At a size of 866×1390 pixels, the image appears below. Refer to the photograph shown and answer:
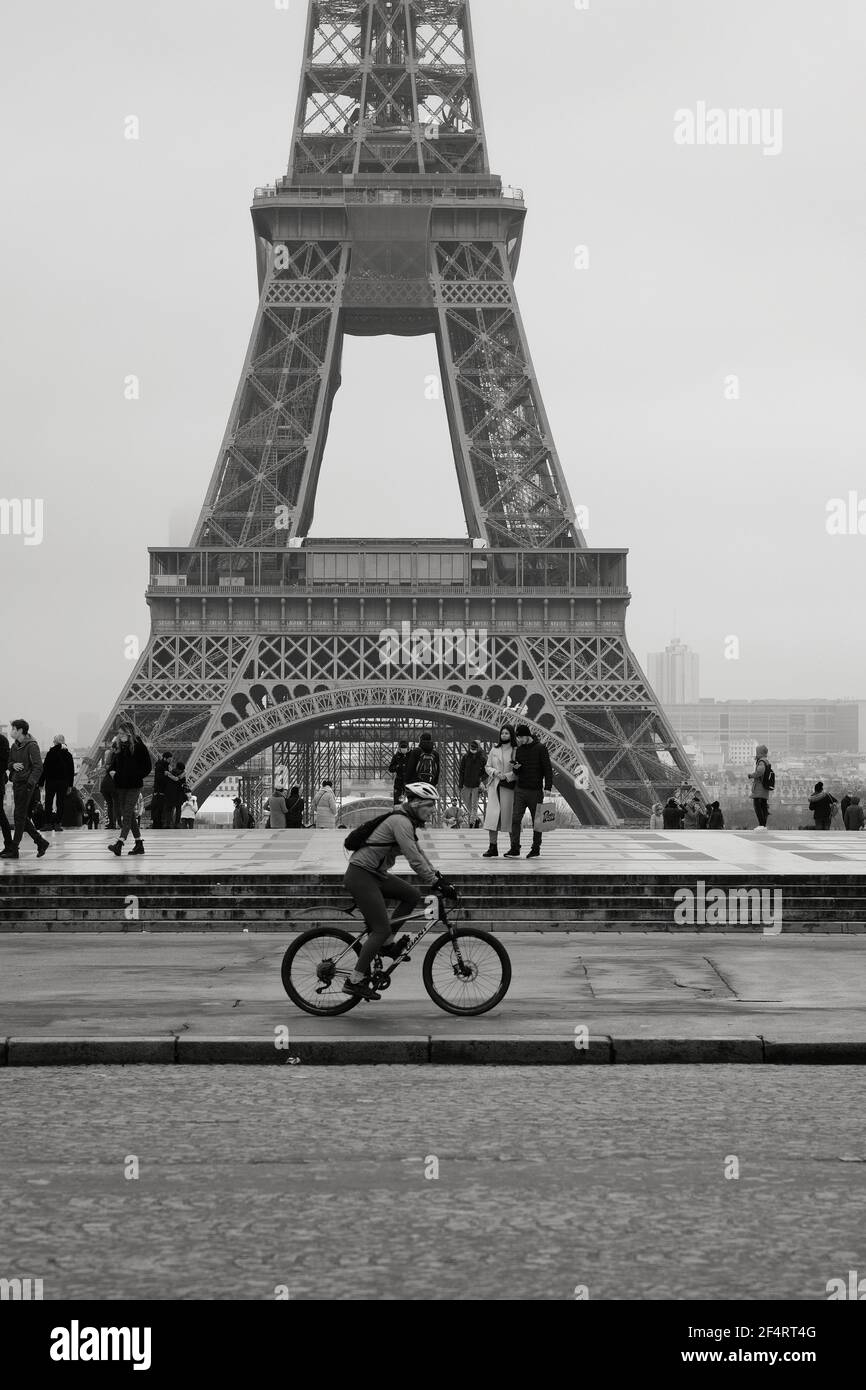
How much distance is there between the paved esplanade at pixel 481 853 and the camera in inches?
978

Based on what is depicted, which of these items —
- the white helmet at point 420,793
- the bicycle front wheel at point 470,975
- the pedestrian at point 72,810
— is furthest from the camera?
the pedestrian at point 72,810

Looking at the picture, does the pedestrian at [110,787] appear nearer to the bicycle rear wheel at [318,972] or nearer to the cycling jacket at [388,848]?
the bicycle rear wheel at [318,972]

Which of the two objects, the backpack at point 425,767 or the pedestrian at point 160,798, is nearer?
the backpack at point 425,767

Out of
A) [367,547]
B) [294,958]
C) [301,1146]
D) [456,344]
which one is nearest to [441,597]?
[367,547]

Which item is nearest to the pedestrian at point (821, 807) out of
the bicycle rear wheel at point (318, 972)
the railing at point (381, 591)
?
the railing at point (381, 591)

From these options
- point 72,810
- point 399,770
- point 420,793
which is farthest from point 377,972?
point 72,810

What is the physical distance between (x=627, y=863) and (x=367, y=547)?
1960 inches

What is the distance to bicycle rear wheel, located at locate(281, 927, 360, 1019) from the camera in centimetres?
1322

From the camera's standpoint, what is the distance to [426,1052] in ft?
38.3

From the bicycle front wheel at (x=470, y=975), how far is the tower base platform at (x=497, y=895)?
21.9ft

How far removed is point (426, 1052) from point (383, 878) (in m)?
1.77

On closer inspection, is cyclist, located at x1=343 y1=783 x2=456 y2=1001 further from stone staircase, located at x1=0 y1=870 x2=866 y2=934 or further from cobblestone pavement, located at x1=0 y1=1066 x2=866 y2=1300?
stone staircase, located at x1=0 y1=870 x2=866 y2=934

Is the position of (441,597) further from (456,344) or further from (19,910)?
(19,910)
